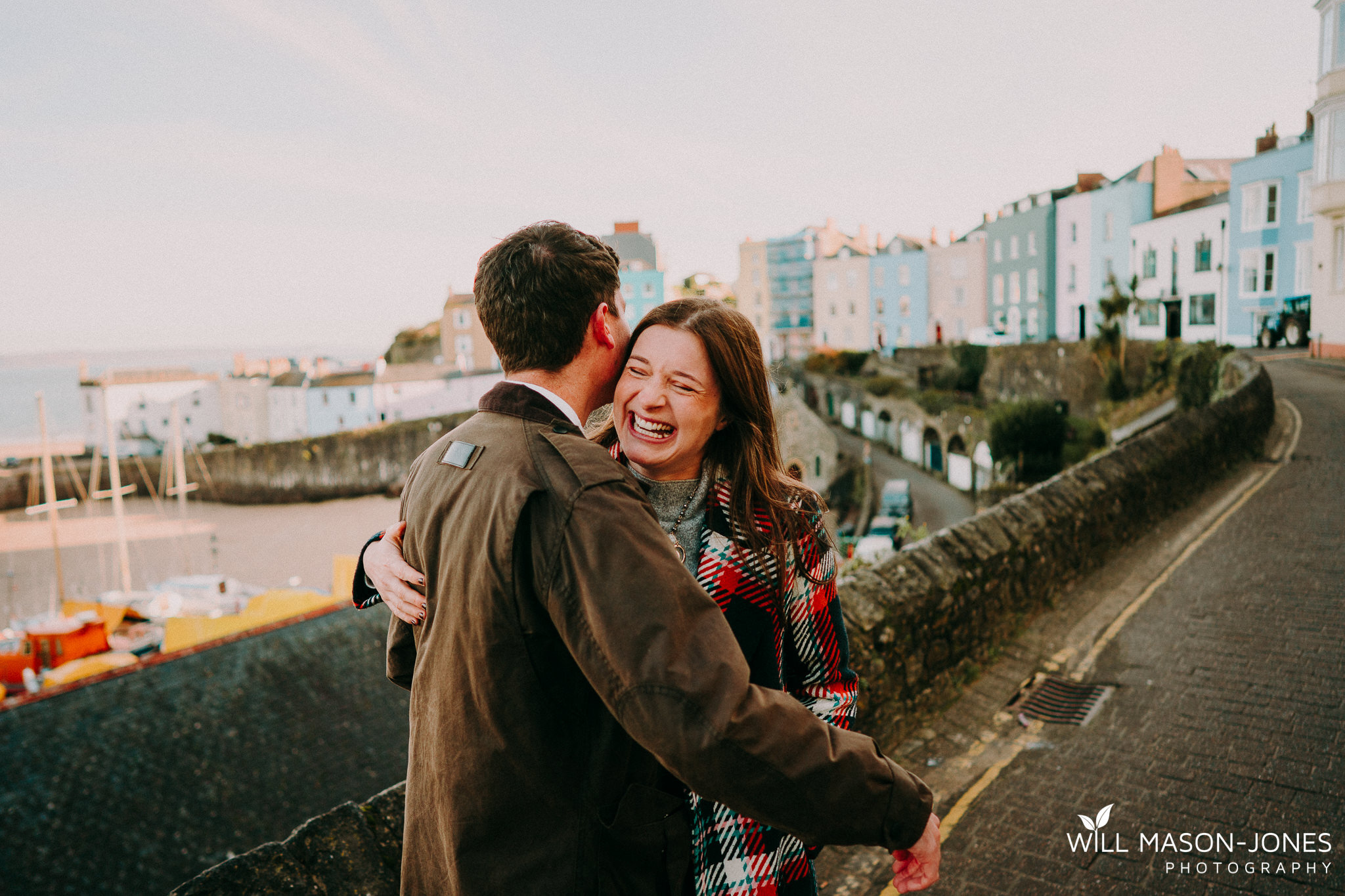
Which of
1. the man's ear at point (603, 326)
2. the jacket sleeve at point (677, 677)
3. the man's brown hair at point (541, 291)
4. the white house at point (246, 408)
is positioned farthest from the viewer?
the white house at point (246, 408)

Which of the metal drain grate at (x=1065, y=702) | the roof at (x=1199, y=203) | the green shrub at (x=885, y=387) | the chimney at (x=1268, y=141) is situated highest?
the chimney at (x=1268, y=141)

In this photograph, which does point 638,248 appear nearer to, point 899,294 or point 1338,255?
point 899,294

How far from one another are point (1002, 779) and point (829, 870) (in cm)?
120

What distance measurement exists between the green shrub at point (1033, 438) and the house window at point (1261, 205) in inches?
482

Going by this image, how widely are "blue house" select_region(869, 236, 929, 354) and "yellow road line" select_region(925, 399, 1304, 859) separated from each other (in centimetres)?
5023

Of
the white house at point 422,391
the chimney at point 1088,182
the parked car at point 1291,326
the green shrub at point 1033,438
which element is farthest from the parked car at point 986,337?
the white house at point 422,391

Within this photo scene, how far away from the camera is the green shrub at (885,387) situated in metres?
45.5

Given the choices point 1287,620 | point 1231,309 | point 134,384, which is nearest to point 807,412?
point 1231,309

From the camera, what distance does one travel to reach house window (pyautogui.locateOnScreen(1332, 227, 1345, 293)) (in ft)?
73.3

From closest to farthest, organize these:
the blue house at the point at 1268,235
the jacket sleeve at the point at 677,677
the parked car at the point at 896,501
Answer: the jacket sleeve at the point at 677,677
the blue house at the point at 1268,235
the parked car at the point at 896,501

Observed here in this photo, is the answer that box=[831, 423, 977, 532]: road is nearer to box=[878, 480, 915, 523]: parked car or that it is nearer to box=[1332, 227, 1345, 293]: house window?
box=[878, 480, 915, 523]: parked car

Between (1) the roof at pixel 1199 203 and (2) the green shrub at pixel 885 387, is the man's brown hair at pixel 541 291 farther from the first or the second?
(2) the green shrub at pixel 885 387

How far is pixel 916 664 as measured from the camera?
486 cm

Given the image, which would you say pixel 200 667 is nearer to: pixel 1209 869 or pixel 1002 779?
pixel 1002 779
